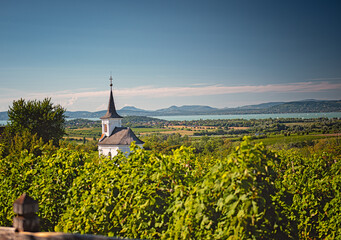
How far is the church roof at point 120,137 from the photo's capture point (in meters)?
48.7

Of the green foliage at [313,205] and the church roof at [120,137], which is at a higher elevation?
the green foliage at [313,205]

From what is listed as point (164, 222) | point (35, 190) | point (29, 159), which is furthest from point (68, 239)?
point (29, 159)

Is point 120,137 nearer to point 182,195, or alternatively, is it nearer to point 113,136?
point 113,136

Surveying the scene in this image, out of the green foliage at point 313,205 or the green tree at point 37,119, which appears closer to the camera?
the green foliage at point 313,205

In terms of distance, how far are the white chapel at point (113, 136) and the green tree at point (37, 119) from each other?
40.3ft

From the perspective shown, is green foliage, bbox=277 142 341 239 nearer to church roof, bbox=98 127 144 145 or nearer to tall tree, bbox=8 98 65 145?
tall tree, bbox=8 98 65 145

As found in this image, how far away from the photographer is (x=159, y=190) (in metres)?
5.42

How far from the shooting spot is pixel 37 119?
116 ft

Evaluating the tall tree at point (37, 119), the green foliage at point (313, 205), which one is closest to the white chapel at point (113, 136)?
the tall tree at point (37, 119)

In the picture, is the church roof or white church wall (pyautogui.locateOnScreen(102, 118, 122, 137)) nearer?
the church roof

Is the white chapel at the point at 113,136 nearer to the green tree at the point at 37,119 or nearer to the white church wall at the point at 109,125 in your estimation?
the white church wall at the point at 109,125

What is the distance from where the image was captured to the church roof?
48.7 metres

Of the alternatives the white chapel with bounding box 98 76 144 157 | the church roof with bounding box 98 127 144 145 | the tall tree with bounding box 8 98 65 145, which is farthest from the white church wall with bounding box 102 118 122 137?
the tall tree with bounding box 8 98 65 145

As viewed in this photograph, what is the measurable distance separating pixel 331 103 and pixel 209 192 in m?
127
